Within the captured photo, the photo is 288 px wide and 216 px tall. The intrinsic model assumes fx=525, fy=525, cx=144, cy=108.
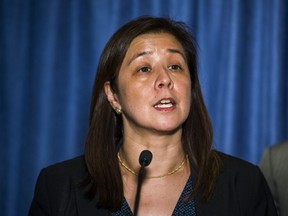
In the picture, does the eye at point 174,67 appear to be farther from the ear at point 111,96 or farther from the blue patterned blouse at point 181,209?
the blue patterned blouse at point 181,209

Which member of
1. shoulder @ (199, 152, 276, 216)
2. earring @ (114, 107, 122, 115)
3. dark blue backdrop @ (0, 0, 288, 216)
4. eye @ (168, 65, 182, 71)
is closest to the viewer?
shoulder @ (199, 152, 276, 216)

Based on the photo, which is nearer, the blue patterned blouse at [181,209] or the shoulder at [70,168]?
the blue patterned blouse at [181,209]

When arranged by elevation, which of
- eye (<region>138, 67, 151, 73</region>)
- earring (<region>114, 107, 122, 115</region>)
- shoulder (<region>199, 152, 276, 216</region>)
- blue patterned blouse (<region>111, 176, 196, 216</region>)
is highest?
eye (<region>138, 67, 151, 73</region>)

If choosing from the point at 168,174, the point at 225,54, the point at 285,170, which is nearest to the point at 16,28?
the point at 225,54

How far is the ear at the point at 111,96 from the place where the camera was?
2.12 meters

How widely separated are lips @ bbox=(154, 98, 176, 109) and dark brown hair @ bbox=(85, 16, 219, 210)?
0.23 m

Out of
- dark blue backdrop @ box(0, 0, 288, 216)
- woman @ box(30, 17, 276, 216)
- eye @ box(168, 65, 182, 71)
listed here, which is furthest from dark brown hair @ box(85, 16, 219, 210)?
dark blue backdrop @ box(0, 0, 288, 216)

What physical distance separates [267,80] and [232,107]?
224 mm

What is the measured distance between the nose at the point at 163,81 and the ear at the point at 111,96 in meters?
0.25

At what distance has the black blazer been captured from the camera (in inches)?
75.0

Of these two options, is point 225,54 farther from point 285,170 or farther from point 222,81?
point 285,170

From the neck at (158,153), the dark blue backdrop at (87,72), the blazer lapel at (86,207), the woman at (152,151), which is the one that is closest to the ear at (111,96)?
the woman at (152,151)

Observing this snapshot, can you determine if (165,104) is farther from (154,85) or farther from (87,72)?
(87,72)

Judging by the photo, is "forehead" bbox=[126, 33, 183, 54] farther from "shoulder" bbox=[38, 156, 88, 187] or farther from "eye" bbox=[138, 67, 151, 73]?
"shoulder" bbox=[38, 156, 88, 187]
